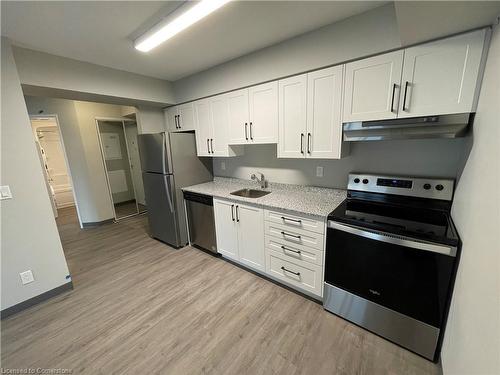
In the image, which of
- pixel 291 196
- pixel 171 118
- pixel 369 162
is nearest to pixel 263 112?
pixel 291 196

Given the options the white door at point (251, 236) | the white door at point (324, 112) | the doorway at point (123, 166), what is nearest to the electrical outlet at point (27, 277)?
the white door at point (251, 236)

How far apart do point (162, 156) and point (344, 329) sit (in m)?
2.79

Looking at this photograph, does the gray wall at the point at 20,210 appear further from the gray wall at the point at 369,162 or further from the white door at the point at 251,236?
the gray wall at the point at 369,162

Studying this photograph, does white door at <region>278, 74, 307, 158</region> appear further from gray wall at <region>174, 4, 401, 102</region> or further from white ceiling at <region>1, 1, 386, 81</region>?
white ceiling at <region>1, 1, 386, 81</region>

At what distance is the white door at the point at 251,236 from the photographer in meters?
2.20

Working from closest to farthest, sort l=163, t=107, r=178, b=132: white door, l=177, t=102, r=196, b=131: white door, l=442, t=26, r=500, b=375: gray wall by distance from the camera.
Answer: l=442, t=26, r=500, b=375: gray wall, l=177, t=102, r=196, b=131: white door, l=163, t=107, r=178, b=132: white door

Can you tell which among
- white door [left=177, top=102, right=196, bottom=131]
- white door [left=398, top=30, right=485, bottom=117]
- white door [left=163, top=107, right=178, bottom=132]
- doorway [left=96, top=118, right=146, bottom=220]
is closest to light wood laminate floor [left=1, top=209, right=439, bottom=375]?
white door [left=398, top=30, right=485, bottom=117]

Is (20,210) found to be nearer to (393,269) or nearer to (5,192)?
(5,192)

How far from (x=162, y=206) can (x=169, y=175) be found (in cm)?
53

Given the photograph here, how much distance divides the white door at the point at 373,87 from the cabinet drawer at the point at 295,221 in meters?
0.94

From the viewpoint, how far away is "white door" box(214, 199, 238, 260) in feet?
7.98

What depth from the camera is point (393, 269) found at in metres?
1.44

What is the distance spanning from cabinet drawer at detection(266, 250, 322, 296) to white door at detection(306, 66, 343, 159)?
1089 millimetres

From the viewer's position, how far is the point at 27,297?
202 cm
